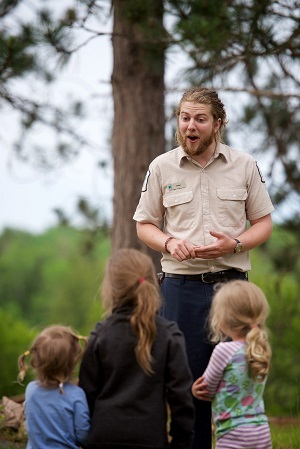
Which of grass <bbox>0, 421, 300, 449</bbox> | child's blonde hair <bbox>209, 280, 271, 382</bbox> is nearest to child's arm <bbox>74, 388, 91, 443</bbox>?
child's blonde hair <bbox>209, 280, 271, 382</bbox>

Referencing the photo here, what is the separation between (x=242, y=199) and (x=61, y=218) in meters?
8.11

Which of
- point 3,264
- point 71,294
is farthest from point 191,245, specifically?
point 3,264

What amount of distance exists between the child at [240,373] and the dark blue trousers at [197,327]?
0.57 m

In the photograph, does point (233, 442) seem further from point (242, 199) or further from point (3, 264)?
point (3, 264)

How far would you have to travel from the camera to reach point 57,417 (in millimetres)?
3547

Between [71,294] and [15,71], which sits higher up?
[15,71]

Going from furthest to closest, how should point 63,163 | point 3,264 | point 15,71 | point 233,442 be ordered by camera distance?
point 3,264 < point 63,163 < point 15,71 < point 233,442

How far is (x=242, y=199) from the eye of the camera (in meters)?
4.25

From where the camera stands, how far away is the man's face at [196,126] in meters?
4.19

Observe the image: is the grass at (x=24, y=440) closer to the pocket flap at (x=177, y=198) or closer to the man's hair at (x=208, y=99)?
the pocket flap at (x=177, y=198)

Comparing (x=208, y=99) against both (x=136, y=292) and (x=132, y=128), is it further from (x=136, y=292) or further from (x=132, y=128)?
(x=132, y=128)

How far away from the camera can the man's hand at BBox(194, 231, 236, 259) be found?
4020mm

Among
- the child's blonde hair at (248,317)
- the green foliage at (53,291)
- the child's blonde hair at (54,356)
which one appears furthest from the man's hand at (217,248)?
the green foliage at (53,291)

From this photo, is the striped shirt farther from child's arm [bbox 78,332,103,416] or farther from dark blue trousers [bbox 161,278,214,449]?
dark blue trousers [bbox 161,278,214,449]
